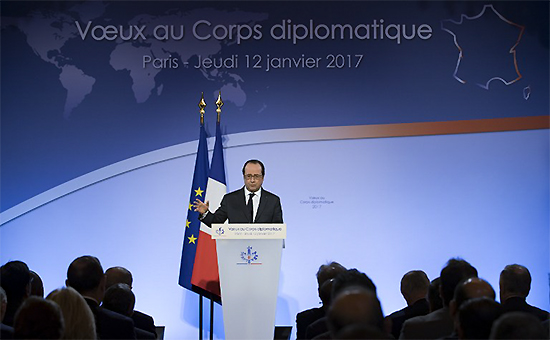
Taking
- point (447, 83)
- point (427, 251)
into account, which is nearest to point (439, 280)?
point (427, 251)

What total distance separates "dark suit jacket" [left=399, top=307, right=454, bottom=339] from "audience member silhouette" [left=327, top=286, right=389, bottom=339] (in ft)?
3.69

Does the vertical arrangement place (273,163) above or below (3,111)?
below

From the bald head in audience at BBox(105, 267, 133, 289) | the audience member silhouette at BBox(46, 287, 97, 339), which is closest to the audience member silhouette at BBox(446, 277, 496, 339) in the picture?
the audience member silhouette at BBox(46, 287, 97, 339)

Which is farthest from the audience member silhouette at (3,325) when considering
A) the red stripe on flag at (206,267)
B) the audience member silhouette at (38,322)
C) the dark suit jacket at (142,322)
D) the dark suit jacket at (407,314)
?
the red stripe on flag at (206,267)

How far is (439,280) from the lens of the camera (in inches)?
157

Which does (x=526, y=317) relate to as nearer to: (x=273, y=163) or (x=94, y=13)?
(x=273, y=163)

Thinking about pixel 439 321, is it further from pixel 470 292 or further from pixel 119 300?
pixel 119 300

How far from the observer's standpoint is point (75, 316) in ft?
9.75

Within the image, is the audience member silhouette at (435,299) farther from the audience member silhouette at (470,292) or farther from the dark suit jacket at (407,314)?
the audience member silhouette at (470,292)

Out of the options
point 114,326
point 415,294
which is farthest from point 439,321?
point 114,326

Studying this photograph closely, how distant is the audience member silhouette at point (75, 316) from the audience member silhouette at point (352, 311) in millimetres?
1115

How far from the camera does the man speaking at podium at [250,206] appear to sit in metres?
5.54

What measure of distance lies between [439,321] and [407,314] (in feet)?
2.71

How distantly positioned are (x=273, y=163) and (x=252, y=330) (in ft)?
8.45
